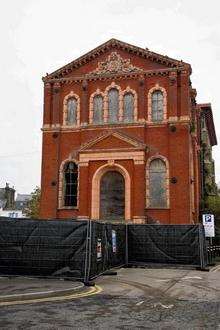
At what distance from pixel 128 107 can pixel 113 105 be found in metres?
1.15

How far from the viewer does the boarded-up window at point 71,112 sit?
35656 millimetres

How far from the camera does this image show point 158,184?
32.5m

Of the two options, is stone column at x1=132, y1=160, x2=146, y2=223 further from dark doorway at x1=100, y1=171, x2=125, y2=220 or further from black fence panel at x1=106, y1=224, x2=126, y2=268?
black fence panel at x1=106, y1=224, x2=126, y2=268

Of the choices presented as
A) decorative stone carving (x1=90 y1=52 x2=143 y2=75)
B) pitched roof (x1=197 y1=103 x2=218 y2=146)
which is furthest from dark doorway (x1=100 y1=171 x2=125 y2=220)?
pitched roof (x1=197 y1=103 x2=218 y2=146)

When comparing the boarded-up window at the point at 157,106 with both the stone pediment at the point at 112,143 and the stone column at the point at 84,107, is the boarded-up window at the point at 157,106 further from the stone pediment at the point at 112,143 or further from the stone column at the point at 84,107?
the stone column at the point at 84,107

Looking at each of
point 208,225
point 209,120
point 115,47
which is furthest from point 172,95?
point 209,120

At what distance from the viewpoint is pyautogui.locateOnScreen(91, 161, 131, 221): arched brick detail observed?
32.5 metres

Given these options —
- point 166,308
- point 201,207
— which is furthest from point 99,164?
point 166,308

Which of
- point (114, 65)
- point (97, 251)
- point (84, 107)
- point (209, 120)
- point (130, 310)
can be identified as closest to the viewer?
point (130, 310)

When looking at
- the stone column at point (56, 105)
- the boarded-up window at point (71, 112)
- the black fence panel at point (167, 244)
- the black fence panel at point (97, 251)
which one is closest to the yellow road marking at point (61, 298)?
the black fence panel at point (97, 251)

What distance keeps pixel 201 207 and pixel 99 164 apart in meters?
10.2

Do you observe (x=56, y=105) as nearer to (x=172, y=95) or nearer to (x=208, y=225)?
(x=172, y=95)

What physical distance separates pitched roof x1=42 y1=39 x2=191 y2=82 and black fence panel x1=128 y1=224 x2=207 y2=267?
15110 millimetres

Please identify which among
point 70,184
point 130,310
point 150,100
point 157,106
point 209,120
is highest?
point 209,120
